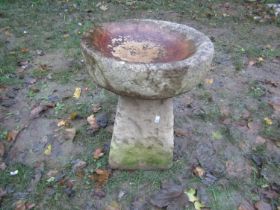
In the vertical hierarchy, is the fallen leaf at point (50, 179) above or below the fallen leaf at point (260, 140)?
above

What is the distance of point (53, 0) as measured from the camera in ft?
18.7

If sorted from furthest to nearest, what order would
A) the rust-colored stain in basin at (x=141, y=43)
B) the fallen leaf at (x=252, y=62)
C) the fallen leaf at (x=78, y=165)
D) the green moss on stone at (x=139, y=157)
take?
the fallen leaf at (x=252, y=62), the fallen leaf at (x=78, y=165), the green moss on stone at (x=139, y=157), the rust-colored stain in basin at (x=141, y=43)

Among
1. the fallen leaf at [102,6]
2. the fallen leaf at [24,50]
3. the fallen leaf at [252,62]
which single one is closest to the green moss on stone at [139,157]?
the fallen leaf at [252,62]

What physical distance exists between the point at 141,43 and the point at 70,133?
97 cm

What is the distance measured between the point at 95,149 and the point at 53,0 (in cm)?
358

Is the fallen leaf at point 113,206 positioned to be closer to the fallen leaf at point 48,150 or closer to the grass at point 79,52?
the grass at point 79,52

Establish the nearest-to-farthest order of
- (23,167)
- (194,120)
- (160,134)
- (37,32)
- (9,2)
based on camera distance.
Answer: (160,134) < (23,167) < (194,120) < (37,32) < (9,2)

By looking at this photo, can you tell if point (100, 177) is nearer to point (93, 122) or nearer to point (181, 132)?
point (93, 122)

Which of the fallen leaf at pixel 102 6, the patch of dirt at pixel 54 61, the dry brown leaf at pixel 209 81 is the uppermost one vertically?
the dry brown leaf at pixel 209 81

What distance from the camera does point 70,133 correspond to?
299 centimetres

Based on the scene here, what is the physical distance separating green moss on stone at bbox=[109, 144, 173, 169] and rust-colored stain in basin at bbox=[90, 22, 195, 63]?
62 centimetres

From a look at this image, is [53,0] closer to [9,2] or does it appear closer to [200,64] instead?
[9,2]

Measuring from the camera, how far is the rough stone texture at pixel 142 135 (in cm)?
239

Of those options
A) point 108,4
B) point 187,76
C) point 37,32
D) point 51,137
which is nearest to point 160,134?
point 187,76
